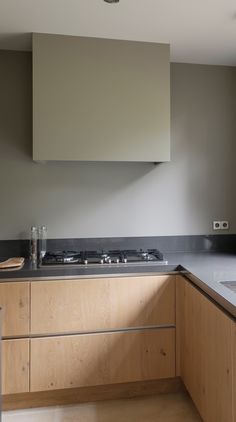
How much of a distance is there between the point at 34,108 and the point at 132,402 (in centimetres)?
191

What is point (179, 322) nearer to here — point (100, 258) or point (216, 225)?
point (100, 258)

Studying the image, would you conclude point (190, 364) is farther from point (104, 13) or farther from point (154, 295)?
point (104, 13)

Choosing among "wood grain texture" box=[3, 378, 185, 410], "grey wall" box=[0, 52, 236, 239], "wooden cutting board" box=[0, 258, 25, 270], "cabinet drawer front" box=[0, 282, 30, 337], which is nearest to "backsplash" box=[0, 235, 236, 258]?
"grey wall" box=[0, 52, 236, 239]

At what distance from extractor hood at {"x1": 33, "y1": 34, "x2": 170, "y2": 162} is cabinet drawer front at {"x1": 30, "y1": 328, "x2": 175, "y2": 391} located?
1.11 meters

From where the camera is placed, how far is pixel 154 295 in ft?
6.45

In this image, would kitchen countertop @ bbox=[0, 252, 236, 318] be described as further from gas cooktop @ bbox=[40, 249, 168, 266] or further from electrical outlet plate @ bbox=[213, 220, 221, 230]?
electrical outlet plate @ bbox=[213, 220, 221, 230]

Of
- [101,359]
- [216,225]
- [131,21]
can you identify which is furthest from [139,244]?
[131,21]

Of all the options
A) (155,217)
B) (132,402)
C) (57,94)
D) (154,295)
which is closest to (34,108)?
(57,94)

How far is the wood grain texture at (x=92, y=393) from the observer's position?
195 centimetres

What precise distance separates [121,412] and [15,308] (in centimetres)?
88

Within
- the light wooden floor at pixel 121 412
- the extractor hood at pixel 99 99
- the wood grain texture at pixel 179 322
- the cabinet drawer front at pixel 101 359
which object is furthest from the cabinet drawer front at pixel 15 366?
the extractor hood at pixel 99 99

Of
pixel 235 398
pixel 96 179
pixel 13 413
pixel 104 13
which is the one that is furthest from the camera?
pixel 96 179

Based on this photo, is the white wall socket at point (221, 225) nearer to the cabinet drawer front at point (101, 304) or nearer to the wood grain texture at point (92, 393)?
the cabinet drawer front at point (101, 304)

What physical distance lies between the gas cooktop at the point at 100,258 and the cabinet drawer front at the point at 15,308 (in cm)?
20
